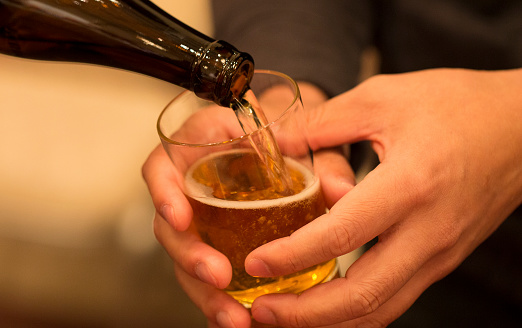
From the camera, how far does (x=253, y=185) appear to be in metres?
0.74

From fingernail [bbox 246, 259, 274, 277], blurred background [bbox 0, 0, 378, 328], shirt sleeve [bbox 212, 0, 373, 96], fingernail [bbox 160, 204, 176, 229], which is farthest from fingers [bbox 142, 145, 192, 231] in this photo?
blurred background [bbox 0, 0, 378, 328]

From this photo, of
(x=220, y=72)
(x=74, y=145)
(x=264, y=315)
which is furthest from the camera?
(x=74, y=145)

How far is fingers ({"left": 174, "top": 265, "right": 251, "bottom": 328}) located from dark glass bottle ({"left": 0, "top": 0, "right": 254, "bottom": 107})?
1.04ft

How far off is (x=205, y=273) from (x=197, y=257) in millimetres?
31

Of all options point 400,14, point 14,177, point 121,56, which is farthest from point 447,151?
point 14,177

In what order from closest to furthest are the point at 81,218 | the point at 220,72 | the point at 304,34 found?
the point at 220,72
the point at 304,34
the point at 81,218

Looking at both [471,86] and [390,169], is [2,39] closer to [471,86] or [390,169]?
[390,169]

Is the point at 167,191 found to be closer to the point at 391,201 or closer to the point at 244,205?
the point at 244,205

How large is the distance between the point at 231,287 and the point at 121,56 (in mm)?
380

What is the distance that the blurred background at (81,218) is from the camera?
77.4 inches

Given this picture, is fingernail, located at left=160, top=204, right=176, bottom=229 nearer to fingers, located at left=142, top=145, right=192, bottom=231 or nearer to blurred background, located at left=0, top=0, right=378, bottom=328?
fingers, located at left=142, top=145, right=192, bottom=231

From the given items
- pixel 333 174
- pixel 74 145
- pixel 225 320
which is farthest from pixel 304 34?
pixel 74 145

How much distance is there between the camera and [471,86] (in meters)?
0.85

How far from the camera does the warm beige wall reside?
6.41 feet
